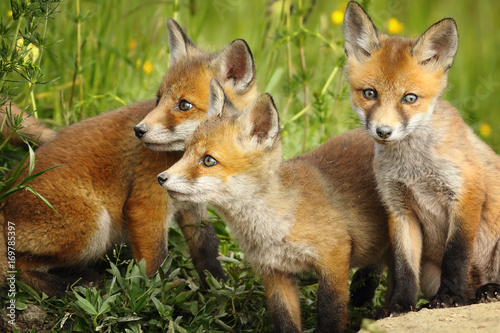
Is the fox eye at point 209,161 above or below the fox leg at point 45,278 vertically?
above

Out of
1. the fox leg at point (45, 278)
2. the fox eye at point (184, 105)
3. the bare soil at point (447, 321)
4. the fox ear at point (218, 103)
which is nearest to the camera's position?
the bare soil at point (447, 321)

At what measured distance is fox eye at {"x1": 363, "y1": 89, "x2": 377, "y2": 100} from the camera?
13.8ft

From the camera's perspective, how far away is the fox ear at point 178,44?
5359 mm

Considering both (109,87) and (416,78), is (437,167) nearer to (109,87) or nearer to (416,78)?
(416,78)

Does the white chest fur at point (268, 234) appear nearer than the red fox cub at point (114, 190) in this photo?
Yes

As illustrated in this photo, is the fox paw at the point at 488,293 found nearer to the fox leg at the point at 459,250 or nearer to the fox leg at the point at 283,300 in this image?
the fox leg at the point at 459,250

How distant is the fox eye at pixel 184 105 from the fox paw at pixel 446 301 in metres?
2.18

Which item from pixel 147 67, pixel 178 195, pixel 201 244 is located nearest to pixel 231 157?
pixel 178 195

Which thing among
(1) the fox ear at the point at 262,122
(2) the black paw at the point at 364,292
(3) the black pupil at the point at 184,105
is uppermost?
(1) the fox ear at the point at 262,122

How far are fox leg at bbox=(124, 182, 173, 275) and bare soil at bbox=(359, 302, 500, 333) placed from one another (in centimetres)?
180

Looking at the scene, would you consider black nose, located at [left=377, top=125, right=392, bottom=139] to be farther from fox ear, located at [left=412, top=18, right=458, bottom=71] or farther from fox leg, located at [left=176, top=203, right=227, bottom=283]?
fox leg, located at [left=176, top=203, right=227, bottom=283]

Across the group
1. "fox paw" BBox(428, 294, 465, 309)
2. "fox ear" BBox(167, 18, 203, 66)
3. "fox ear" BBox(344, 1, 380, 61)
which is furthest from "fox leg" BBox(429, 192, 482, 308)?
"fox ear" BBox(167, 18, 203, 66)

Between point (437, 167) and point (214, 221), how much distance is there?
212 centimetres
